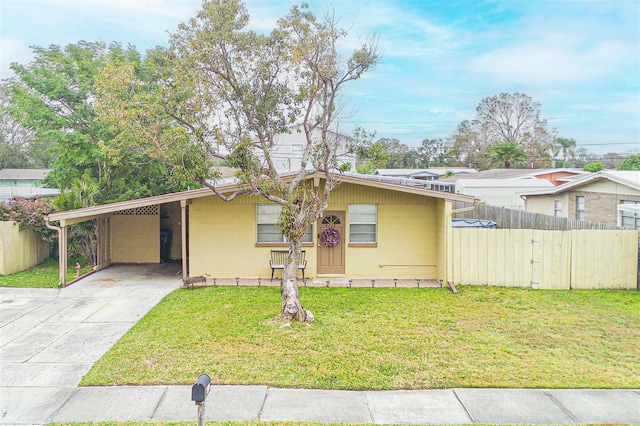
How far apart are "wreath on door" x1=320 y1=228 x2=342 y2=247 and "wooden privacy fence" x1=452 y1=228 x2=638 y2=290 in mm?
3136

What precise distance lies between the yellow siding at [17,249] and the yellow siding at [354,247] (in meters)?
5.21

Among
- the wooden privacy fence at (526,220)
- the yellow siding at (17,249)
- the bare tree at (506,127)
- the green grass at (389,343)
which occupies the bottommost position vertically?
the green grass at (389,343)

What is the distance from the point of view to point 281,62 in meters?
9.50

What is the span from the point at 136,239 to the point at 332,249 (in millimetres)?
7049

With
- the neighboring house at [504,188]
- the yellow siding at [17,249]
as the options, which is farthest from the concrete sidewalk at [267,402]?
the neighboring house at [504,188]

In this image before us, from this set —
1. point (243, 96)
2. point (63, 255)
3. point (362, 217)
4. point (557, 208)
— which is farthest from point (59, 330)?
point (557, 208)

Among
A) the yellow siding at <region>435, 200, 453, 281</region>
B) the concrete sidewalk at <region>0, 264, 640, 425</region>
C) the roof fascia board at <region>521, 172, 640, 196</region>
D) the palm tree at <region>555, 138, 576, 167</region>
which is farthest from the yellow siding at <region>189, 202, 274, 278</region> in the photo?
the palm tree at <region>555, 138, 576, 167</region>

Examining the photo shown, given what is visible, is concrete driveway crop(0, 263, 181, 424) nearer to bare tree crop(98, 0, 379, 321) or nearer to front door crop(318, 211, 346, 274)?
bare tree crop(98, 0, 379, 321)

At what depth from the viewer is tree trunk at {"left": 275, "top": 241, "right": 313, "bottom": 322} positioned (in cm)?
855

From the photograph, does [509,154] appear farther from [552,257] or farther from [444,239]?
[444,239]

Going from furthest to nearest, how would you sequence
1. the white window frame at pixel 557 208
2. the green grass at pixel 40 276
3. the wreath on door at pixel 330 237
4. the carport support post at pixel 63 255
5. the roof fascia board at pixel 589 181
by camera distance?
1. the white window frame at pixel 557 208
2. the roof fascia board at pixel 589 181
3. the wreath on door at pixel 330 237
4. the green grass at pixel 40 276
5. the carport support post at pixel 63 255

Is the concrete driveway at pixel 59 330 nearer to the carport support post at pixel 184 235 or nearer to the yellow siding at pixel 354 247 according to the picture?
the carport support post at pixel 184 235

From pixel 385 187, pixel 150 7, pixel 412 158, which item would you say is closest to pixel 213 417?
pixel 385 187

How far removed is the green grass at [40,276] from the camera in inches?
464
